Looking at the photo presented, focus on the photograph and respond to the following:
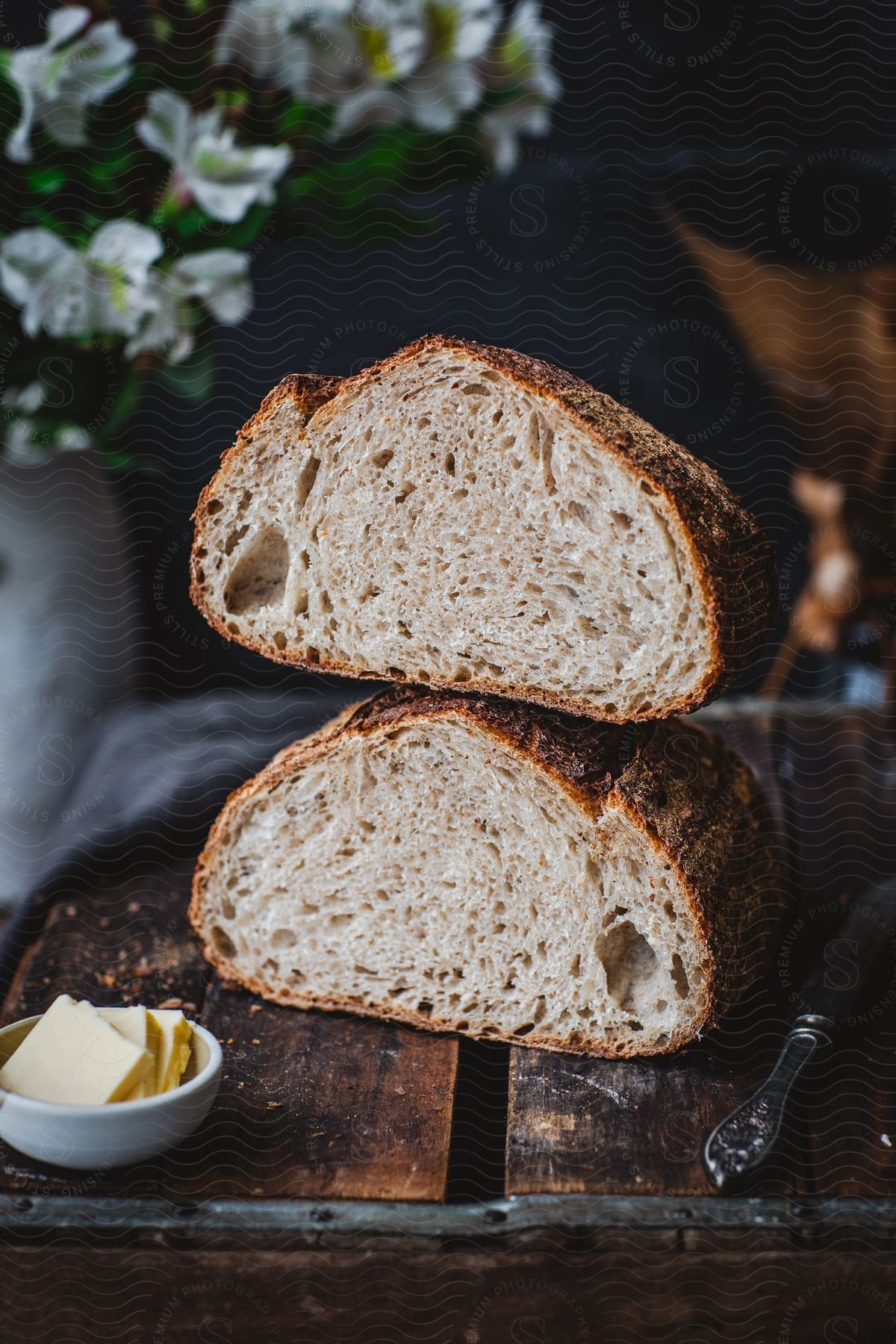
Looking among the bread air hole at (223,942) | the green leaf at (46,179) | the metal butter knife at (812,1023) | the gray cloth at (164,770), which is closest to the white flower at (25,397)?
the green leaf at (46,179)

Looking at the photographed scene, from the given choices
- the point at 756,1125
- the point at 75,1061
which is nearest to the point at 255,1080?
the point at 75,1061

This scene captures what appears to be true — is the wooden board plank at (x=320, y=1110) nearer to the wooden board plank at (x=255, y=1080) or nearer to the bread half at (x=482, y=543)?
the wooden board plank at (x=255, y=1080)

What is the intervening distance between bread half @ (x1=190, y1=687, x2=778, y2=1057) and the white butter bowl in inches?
13.1

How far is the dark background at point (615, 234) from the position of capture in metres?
2.53

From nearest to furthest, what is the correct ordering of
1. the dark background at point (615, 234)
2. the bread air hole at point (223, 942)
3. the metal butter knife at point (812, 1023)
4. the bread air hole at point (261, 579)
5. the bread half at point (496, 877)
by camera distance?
the metal butter knife at point (812, 1023), the bread half at point (496, 877), the bread air hole at point (261, 579), the bread air hole at point (223, 942), the dark background at point (615, 234)

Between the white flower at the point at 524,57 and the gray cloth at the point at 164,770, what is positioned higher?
the white flower at the point at 524,57

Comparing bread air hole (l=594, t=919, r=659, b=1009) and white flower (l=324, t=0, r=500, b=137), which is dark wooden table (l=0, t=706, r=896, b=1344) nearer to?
bread air hole (l=594, t=919, r=659, b=1009)

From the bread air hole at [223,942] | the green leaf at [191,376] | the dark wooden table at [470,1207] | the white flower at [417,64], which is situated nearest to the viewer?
the dark wooden table at [470,1207]

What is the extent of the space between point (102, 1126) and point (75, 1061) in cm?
8

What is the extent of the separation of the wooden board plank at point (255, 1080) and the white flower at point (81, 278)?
0.82 metres

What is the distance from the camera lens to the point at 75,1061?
1356 millimetres

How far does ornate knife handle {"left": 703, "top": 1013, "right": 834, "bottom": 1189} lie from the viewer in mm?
1332

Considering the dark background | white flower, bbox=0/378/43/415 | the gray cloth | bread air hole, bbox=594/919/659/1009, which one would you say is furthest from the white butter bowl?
the dark background

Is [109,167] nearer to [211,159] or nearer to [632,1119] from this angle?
[211,159]
